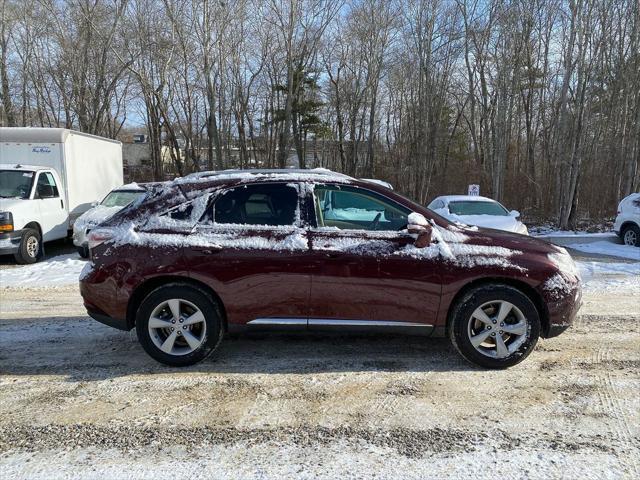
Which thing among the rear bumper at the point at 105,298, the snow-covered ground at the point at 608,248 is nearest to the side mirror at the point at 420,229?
the rear bumper at the point at 105,298

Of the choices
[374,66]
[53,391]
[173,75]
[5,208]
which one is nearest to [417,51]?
[374,66]

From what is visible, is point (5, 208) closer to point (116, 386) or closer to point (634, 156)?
point (116, 386)

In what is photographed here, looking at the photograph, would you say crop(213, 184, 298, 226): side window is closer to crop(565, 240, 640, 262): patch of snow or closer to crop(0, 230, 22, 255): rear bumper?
crop(0, 230, 22, 255): rear bumper

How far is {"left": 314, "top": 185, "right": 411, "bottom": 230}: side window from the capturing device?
429 centimetres

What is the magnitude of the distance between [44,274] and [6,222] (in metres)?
1.64

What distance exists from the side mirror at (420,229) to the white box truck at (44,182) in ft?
28.6

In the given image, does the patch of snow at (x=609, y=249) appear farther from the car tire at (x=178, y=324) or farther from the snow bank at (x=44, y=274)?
the snow bank at (x=44, y=274)

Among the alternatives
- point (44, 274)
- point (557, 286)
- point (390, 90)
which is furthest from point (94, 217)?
point (390, 90)

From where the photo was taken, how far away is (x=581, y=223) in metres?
17.6

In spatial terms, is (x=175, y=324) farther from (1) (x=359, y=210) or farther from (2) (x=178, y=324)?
→ (1) (x=359, y=210)

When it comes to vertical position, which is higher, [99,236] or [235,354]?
[99,236]

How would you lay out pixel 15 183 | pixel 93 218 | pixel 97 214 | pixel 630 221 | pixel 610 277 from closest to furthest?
pixel 610 277, pixel 15 183, pixel 93 218, pixel 97 214, pixel 630 221

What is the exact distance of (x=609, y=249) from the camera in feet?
38.0

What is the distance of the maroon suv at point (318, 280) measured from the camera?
409cm
